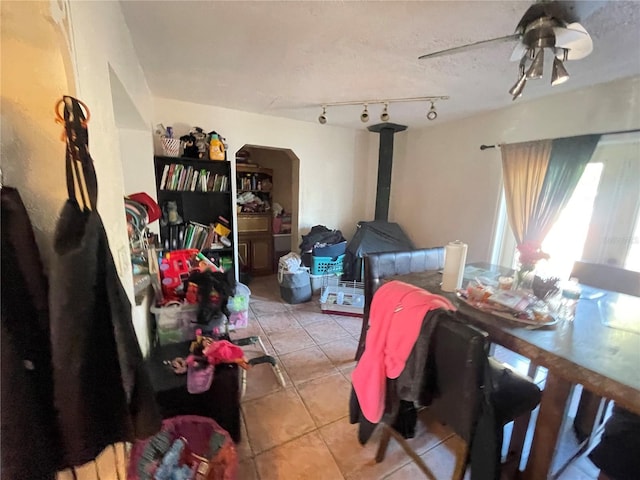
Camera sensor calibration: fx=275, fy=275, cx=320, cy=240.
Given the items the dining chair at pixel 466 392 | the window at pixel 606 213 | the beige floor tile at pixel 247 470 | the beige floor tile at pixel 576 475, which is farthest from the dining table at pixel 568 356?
the beige floor tile at pixel 247 470

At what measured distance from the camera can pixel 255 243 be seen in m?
3.86

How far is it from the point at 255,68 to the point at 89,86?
52.8 inches

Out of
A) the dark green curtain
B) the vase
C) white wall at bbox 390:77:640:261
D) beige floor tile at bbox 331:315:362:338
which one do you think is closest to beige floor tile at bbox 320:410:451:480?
the vase

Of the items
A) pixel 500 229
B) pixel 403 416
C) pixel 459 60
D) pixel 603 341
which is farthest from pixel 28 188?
Answer: pixel 500 229

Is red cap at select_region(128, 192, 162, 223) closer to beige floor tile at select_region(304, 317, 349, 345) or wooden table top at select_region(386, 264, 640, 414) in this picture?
beige floor tile at select_region(304, 317, 349, 345)

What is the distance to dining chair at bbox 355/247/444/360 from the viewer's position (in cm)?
180

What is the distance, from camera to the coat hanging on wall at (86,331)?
54 centimetres

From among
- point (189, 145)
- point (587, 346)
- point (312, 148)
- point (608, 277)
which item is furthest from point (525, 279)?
point (189, 145)

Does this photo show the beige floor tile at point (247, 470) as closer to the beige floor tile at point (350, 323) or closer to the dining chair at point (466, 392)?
the dining chair at point (466, 392)

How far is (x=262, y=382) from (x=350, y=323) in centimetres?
111

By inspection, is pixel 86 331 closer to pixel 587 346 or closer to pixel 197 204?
pixel 587 346

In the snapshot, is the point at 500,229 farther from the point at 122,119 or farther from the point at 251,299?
the point at 122,119

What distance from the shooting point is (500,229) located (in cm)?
268

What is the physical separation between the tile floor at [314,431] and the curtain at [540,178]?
1.13 m
